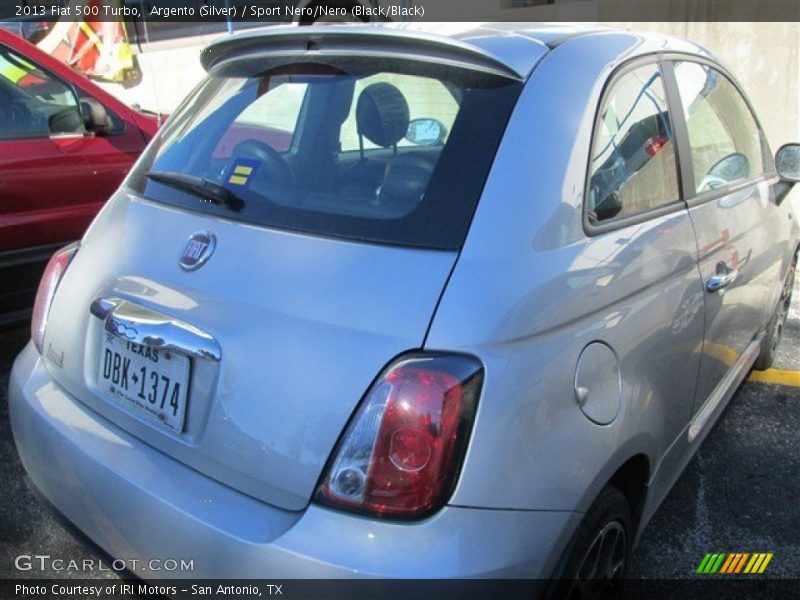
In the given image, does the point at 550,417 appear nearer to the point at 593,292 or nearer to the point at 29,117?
the point at 593,292

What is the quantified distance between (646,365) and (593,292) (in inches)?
13.2

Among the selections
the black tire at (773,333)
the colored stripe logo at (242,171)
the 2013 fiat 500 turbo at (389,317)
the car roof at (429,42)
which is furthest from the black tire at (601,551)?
the black tire at (773,333)

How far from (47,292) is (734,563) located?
2.47 meters

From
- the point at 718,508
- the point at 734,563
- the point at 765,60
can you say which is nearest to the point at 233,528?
Result: the point at 734,563

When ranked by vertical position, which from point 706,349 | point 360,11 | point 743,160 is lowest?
point 706,349

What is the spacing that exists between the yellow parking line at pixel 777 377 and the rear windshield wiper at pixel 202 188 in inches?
124

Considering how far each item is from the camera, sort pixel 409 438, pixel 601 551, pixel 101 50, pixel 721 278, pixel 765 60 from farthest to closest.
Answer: pixel 101 50
pixel 765 60
pixel 721 278
pixel 601 551
pixel 409 438

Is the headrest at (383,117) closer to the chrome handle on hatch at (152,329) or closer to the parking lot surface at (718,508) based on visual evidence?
the chrome handle on hatch at (152,329)

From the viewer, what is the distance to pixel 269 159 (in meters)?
2.00

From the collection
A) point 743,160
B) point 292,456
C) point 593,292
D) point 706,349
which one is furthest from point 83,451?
point 743,160

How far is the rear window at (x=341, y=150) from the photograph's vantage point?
5.45 feet

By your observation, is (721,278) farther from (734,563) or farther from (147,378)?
(147,378)

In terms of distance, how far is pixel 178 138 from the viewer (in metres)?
2.30

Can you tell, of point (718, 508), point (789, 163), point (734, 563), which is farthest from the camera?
point (789, 163)
